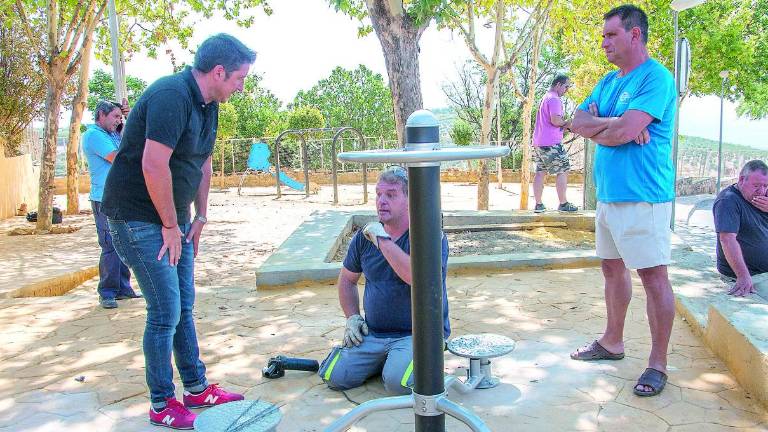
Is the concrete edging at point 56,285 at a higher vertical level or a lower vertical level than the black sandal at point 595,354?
lower

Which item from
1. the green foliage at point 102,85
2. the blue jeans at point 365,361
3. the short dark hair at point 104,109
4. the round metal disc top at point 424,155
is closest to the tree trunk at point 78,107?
the short dark hair at point 104,109

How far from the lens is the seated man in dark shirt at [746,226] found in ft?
13.0

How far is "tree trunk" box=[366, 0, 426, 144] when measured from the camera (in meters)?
7.46

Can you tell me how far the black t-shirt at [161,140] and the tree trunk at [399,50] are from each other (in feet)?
16.7

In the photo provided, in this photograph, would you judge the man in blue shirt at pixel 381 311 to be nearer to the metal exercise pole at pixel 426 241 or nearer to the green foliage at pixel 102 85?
the metal exercise pole at pixel 426 241

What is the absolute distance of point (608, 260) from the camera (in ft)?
10.8

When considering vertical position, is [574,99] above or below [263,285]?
above

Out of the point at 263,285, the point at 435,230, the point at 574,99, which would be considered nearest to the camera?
the point at 435,230

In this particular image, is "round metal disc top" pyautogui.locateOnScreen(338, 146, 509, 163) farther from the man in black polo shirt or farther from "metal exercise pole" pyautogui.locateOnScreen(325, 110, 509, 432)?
the man in black polo shirt

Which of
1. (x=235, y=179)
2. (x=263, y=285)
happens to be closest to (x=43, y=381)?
(x=263, y=285)

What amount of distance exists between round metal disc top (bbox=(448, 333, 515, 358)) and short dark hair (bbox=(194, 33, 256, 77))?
157 cm

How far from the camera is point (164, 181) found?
2457 mm

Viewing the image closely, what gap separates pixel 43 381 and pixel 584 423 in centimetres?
268

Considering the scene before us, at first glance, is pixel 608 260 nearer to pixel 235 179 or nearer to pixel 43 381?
pixel 43 381
